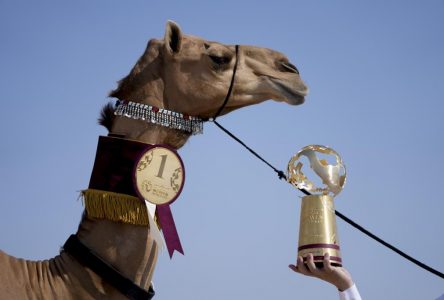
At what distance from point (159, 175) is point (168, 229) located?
379 mm

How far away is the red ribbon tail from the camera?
16.1ft

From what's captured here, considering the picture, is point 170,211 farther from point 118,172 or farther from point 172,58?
point 172,58

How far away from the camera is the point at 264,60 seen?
17.8 ft

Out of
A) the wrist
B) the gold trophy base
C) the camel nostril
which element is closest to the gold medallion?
the camel nostril

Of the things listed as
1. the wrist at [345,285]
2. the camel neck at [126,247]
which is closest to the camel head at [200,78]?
the camel neck at [126,247]

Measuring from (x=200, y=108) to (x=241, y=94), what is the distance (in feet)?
1.09

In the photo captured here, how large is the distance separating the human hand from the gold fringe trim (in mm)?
1713

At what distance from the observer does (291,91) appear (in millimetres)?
5281

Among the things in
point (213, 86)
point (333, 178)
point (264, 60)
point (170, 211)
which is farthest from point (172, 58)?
point (333, 178)

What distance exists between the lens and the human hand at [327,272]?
3074 mm

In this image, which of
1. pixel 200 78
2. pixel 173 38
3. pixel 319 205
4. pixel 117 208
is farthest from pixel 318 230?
pixel 173 38

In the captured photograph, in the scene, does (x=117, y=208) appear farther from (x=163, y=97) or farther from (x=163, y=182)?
(x=163, y=97)

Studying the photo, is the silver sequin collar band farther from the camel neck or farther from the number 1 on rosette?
the camel neck

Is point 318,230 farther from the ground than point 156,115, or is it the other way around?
point 156,115
